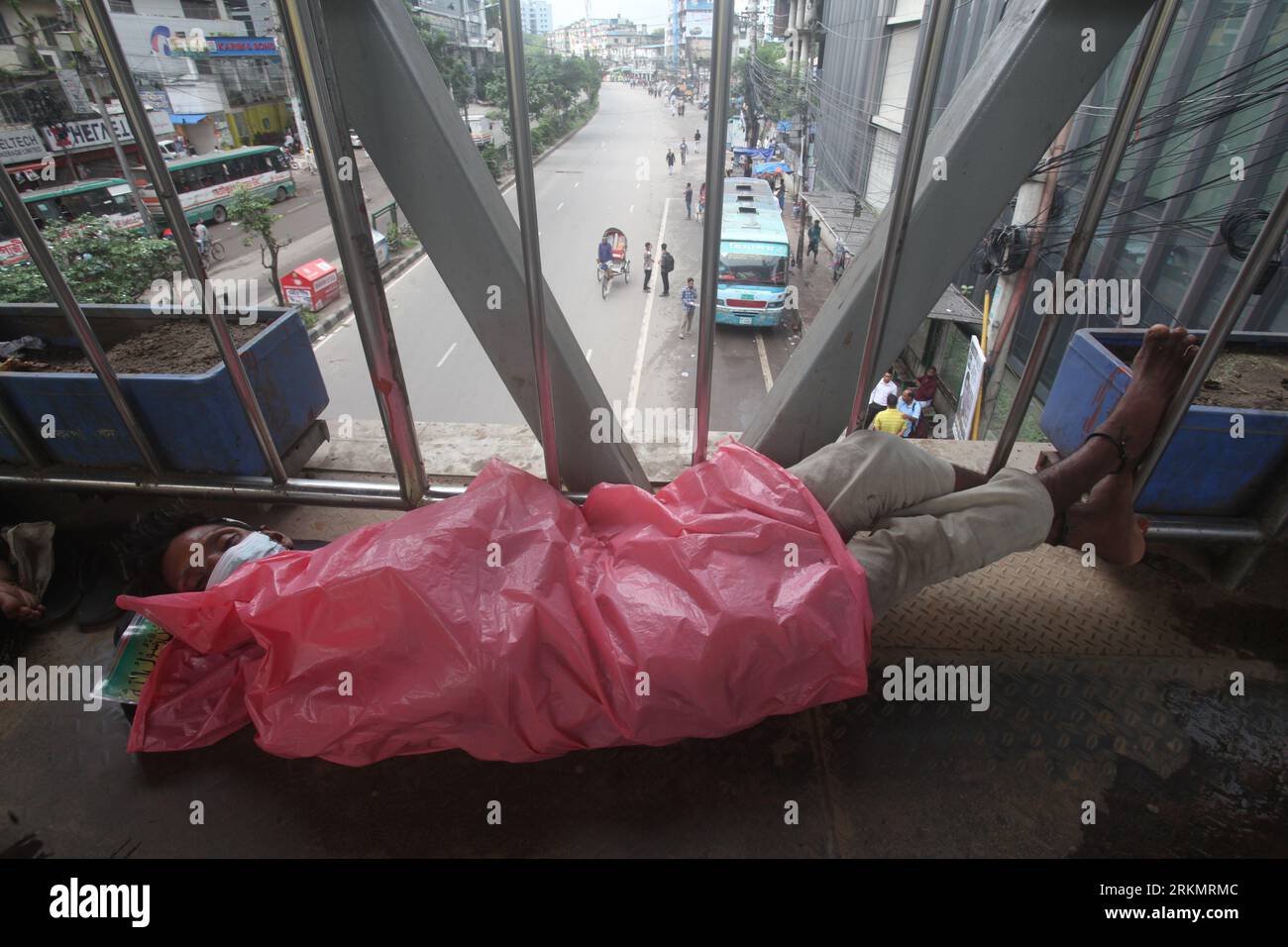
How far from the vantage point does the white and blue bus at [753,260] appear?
9898 mm

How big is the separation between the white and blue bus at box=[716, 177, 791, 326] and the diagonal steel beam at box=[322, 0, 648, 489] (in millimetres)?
8238

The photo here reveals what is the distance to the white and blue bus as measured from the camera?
9898 mm

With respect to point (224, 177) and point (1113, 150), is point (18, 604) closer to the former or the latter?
point (1113, 150)

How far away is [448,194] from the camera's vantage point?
162 cm

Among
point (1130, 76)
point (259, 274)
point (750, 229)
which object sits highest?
point (1130, 76)

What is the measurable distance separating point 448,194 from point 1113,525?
199 cm

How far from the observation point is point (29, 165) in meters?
11.2

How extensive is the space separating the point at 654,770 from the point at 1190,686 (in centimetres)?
147

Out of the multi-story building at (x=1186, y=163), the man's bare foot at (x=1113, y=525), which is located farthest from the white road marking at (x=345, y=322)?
the man's bare foot at (x=1113, y=525)

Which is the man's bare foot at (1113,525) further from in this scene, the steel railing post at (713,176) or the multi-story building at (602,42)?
the multi-story building at (602,42)

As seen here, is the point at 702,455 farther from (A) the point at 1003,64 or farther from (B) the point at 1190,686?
(B) the point at 1190,686
